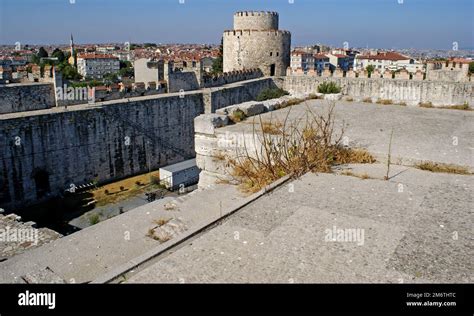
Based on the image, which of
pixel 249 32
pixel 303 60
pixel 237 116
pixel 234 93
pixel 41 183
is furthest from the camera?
pixel 303 60

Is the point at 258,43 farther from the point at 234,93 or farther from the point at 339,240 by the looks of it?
the point at 339,240

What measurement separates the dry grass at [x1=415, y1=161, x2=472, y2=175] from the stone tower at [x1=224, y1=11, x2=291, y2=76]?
2262 cm

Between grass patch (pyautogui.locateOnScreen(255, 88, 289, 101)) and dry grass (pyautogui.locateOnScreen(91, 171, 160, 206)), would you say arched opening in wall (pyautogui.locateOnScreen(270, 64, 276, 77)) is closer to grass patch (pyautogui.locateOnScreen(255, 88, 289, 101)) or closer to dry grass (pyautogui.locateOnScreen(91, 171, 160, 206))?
grass patch (pyautogui.locateOnScreen(255, 88, 289, 101))

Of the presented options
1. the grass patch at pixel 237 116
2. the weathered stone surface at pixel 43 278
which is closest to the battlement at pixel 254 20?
the grass patch at pixel 237 116

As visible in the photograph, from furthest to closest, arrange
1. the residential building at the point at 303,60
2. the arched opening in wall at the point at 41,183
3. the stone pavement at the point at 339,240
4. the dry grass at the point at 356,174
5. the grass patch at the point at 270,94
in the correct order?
the residential building at the point at 303,60 → the grass patch at the point at 270,94 → the arched opening in wall at the point at 41,183 → the dry grass at the point at 356,174 → the stone pavement at the point at 339,240

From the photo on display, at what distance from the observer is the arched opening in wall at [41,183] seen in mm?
14039

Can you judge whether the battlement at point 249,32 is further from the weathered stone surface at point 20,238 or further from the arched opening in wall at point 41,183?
the weathered stone surface at point 20,238

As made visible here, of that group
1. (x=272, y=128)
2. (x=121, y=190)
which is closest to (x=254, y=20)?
(x=121, y=190)

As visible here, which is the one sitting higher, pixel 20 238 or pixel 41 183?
pixel 20 238

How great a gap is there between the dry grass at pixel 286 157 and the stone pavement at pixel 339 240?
15.2 inches

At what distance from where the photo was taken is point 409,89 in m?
18.1

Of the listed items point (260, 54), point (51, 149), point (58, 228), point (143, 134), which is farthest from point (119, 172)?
point (260, 54)

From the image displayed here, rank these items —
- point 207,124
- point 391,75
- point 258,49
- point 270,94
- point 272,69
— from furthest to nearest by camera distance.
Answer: point 272,69 < point 258,49 < point 270,94 < point 391,75 < point 207,124

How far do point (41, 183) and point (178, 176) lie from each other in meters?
4.74
